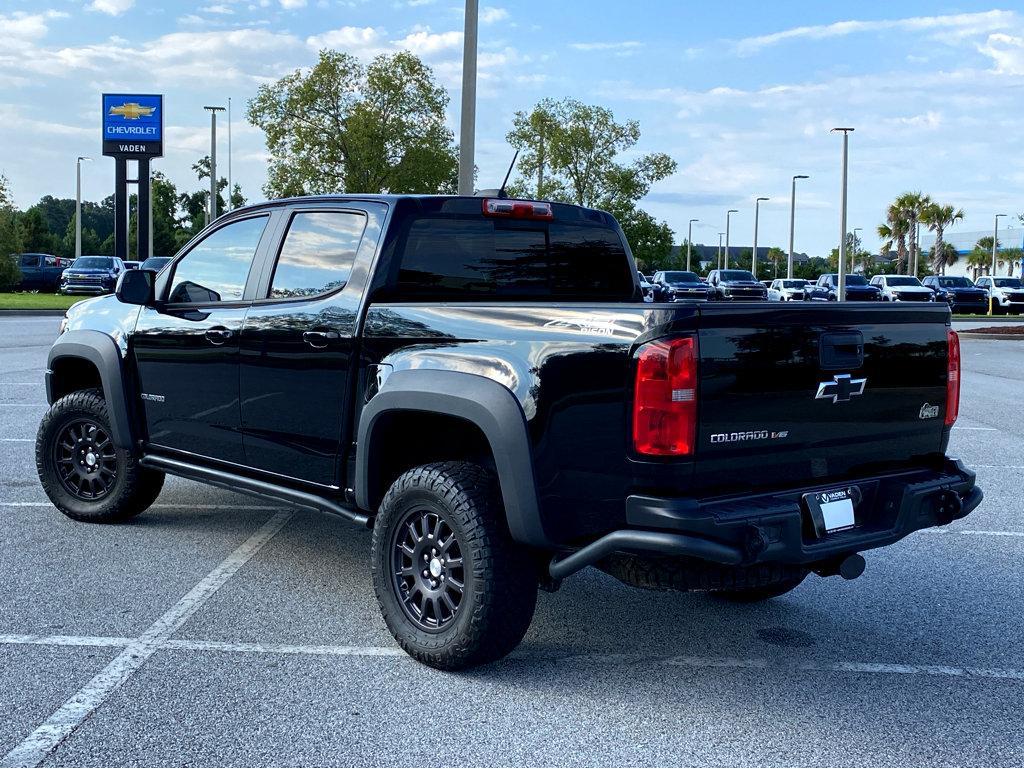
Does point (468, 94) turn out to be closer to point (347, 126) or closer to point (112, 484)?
point (112, 484)

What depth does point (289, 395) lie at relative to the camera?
519cm

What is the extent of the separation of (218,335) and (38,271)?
168ft

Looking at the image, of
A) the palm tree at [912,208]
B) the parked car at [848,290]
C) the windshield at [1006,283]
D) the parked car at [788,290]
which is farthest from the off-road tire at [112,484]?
the palm tree at [912,208]

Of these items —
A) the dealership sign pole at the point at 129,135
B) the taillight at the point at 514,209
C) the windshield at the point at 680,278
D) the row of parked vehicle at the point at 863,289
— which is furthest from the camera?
the dealership sign pole at the point at 129,135

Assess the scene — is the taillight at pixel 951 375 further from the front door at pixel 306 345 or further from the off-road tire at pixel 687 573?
the front door at pixel 306 345

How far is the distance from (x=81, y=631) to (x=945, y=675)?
3478 millimetres

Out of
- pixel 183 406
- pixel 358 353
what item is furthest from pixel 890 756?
pixel 183 406

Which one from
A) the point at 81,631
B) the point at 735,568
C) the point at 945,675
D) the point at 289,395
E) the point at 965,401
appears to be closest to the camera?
the point at 735,568

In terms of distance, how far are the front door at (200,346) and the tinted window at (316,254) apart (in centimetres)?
26

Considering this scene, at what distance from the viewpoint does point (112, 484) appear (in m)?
6.60

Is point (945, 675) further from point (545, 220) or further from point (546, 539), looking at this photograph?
point (545, 220)

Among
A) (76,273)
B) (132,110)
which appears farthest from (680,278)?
(132,110)

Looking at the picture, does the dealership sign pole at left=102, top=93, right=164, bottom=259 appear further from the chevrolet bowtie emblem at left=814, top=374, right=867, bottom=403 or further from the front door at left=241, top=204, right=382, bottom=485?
the chevrolet bowtie emblem at left=814, top=374, right=867, bottom=403

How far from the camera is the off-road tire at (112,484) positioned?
6496mm
